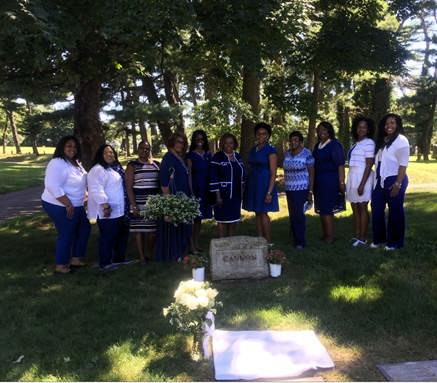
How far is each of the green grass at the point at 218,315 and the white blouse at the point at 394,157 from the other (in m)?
1.18

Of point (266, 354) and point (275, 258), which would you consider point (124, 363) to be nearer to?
point (266, 354)

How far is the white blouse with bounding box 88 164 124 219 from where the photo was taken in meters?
6.48

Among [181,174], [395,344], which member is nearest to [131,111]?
[181,174]

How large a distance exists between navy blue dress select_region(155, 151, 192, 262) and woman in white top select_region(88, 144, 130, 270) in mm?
564

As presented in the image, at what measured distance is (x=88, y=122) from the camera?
9836 mm

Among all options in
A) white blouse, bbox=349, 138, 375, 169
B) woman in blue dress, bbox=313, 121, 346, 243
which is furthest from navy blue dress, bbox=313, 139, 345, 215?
white blouse, bbox=349, 138, 375, 169

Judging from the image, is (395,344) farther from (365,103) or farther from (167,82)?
(365,103)

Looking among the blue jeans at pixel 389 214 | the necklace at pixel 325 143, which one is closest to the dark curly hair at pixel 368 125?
the necklace at pixel 325 143

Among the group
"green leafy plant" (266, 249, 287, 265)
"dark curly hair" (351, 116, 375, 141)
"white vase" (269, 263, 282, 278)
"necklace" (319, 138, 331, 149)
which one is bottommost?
"white vase" (269, 263, 282, 278)

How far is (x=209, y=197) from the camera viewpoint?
23.7 feet

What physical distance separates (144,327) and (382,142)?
4.37 meters

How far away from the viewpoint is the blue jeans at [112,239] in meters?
6.64

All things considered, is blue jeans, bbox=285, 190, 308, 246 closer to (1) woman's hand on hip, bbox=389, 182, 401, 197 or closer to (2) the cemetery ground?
(2) the cemetery ground

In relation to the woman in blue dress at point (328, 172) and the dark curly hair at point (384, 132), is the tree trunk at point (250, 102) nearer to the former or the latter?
the woman in blue dress at point (328, 172)
